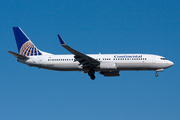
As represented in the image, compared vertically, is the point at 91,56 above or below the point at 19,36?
below

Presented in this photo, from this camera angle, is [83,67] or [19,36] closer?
[83,67]

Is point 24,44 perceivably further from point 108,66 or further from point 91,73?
point 108,66

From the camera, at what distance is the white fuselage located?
53.8 meters

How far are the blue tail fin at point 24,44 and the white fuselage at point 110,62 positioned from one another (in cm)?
242

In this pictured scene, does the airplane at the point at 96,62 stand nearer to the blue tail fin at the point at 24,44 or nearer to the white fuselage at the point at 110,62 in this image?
the white fuselage at the point at 110,62

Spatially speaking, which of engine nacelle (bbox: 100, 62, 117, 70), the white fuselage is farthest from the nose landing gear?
engine nacelle (bbox: 100, 62, 117, 70)

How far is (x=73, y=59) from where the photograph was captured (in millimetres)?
55656

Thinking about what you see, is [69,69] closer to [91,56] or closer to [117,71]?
[91,56]

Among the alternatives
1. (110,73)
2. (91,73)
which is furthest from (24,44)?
(110,73)

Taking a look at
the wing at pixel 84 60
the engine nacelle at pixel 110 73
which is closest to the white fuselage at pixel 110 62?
the wing at pixel 84 60

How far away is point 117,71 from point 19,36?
794 inches

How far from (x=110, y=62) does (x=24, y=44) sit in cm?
1758

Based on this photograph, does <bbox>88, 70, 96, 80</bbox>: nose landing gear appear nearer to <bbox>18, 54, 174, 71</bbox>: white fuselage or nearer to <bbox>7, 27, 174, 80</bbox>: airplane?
<bbox>7, 27, 174, 80</bbox>: airplane

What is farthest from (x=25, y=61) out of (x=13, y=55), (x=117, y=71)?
(x=117, y=71)
